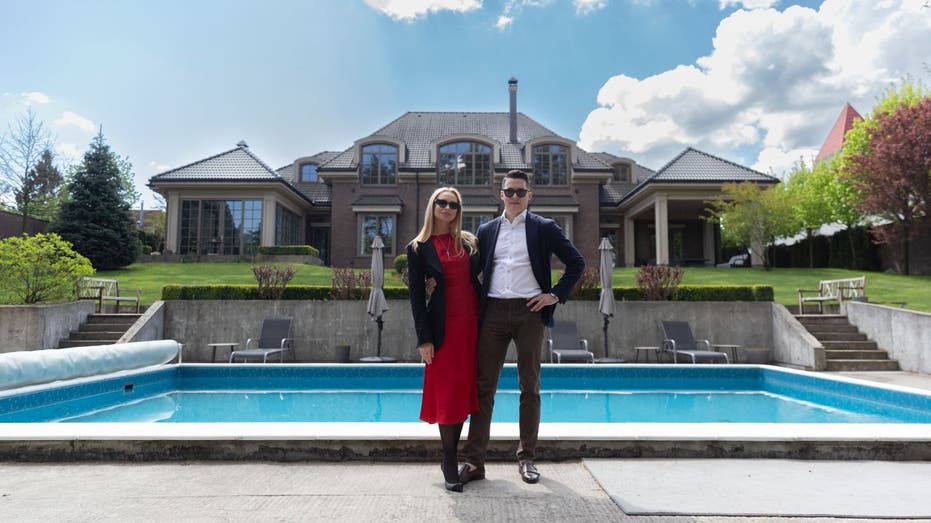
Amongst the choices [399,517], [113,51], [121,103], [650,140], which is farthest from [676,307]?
[650,140]

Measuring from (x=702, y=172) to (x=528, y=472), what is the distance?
902 inches

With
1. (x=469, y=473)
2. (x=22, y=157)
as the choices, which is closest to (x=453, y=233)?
(x=469, y=473)

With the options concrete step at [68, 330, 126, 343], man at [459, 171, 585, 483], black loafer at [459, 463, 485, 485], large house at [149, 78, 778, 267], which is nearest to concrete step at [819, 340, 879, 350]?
man at [459, 171, 585, 483]

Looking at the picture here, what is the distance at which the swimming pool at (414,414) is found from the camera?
338 centimetres

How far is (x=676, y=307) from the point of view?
11141mm

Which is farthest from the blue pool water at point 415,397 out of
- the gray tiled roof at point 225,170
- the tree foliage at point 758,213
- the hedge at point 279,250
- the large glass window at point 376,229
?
the gray tiled roof at point 225,170

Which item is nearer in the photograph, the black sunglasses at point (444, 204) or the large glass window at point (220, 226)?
the black sunglasses at point (444, 204)

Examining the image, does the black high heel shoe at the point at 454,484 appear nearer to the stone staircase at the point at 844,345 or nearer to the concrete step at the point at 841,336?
the stone staircase at the point at 844,345

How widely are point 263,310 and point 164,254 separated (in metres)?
14.2

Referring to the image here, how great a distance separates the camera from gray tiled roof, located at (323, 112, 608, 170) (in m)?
24.0

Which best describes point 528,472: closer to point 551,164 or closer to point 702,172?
point 551,164

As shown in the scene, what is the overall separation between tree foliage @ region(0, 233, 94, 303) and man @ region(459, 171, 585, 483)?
35.1ft

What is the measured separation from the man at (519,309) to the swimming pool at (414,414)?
17.2 inches

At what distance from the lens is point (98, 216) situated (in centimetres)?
1944
